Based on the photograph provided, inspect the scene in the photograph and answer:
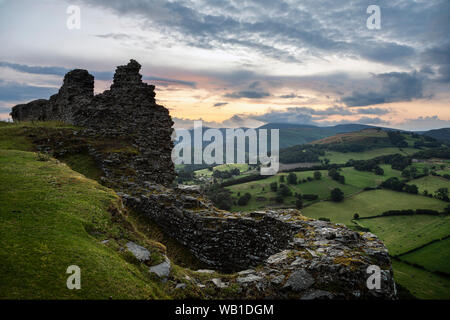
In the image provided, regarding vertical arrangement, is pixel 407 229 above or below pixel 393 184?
below

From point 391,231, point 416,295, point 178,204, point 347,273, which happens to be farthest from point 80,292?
point 391,231

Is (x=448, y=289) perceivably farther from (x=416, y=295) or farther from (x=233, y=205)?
(x=233, y=205)

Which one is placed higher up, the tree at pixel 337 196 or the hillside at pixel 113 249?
the hillside at pixel 113 249

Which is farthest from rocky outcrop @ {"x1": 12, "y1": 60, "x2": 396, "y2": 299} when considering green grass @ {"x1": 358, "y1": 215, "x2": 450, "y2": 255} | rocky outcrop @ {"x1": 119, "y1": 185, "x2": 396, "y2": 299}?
green grass @ {"x1": 358, "y1": 215, "x2": 450, "y2": 255}

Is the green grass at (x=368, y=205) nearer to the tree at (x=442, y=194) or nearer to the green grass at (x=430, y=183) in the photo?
the tree at (x=442, y=194)

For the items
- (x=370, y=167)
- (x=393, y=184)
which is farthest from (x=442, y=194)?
(x=370, y=167)

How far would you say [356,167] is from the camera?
14438cm

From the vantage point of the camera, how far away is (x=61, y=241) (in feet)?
23.1

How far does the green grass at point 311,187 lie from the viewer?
3890 inches

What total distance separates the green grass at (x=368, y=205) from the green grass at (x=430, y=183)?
43.1 ft

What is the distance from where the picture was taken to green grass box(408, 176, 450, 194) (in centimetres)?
10409

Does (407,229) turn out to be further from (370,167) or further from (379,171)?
(370,167)

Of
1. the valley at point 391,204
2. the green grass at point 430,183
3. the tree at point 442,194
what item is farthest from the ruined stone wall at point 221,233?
the green grass at point 430,183

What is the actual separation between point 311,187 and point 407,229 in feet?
146
